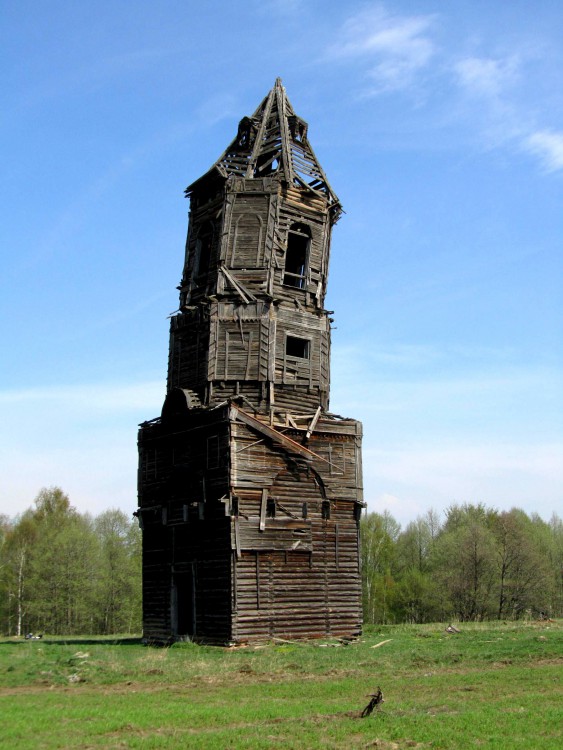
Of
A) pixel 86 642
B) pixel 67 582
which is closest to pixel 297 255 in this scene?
pixel 86 642

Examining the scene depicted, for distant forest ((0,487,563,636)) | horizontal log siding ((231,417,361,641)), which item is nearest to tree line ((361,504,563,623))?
distant forest ((0,487,563,636))

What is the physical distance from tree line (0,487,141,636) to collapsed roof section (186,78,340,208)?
107 ft

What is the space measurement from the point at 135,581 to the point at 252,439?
3624 centimetres

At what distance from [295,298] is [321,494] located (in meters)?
8.91

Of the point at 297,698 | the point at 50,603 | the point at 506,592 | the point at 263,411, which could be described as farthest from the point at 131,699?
the point at 506,592

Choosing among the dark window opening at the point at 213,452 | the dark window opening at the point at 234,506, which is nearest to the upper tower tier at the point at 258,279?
the dark window opening at the point at 213,452

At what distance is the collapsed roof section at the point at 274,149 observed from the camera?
36.2 metres

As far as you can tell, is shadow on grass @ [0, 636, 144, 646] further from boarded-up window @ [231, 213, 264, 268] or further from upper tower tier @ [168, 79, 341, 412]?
boarded-up window @ [231, 213, 264, 268]

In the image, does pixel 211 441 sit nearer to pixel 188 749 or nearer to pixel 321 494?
pixel 321 494

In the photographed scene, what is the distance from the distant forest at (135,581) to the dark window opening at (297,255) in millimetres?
31529

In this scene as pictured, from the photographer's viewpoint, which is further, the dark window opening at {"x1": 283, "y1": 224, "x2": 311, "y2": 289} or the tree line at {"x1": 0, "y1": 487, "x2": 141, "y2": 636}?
the tree line at {"x1": 0, "y1": 487, "x2": 141, "y2": 636}

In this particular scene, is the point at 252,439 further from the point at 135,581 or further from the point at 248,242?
the point at 135,581

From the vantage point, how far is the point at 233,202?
114 ft

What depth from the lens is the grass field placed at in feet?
A: 41.4
